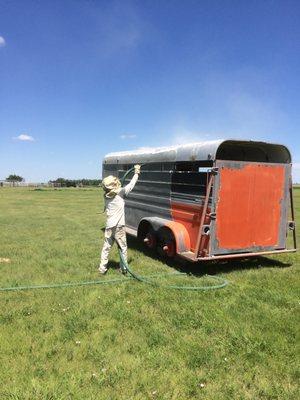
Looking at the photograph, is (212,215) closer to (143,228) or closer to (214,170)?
(214,170)

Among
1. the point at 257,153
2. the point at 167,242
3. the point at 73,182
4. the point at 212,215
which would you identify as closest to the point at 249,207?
the point at 212,215

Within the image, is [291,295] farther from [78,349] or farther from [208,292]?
[78,349]

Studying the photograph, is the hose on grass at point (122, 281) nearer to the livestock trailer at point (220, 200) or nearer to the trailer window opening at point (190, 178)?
the livestock trailer at point (220, 200)

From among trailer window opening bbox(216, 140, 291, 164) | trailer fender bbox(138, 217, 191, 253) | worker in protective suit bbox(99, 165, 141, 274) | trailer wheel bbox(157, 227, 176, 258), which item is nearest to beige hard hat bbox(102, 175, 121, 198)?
worker in protective suit bbox(99, 165, 141, 274)

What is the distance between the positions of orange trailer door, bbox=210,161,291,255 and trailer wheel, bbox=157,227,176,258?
Result: 41.5 inches

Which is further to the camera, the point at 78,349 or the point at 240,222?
the point at 240,222

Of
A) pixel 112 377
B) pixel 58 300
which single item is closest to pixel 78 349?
pixel 112 377

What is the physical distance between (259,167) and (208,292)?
2.92m

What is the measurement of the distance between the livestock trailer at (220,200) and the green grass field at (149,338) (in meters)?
0.63

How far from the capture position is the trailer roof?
795cm

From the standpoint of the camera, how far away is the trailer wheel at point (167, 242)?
879 centimetres

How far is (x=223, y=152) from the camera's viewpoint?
9.13 metres

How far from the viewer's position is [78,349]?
4969 millimetres

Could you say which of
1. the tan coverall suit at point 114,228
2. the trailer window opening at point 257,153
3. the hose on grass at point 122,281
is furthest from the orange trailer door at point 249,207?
the tan coverall suit at point 114,228
